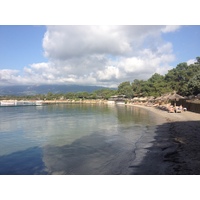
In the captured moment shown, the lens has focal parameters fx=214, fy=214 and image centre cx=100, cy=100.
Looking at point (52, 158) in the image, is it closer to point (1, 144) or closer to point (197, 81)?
point (1, 144)

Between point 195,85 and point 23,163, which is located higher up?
point 195,85

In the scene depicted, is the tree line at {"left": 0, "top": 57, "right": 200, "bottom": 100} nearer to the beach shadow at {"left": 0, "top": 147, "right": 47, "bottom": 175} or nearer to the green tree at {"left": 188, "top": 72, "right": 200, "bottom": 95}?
the green tree at {"left": 188, "top": 72, "right": 200, "bottom": 95}

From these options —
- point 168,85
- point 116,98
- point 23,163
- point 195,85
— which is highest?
point 168,85

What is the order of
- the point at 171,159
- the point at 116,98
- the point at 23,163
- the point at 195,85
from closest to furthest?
the point at 171,159
the point at 23,163
the point at 195,85
the point at 116,98

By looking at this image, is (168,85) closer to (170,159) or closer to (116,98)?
(116,98)

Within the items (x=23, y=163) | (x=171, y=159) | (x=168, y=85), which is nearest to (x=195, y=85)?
(x=168, y=85)

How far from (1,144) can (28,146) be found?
2049 millimetres

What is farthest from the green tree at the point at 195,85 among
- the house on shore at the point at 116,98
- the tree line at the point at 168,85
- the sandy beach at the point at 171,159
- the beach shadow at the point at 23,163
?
the house on shore at the point at 116,98

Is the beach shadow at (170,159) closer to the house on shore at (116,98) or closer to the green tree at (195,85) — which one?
the green tree at (195,85)

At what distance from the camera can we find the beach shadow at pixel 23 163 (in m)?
7.15

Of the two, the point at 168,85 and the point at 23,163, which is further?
the point at 168,85

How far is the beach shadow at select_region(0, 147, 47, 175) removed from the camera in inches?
281

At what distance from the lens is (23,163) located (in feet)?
26.6

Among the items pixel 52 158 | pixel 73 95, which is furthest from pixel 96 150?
pixel 73 95
